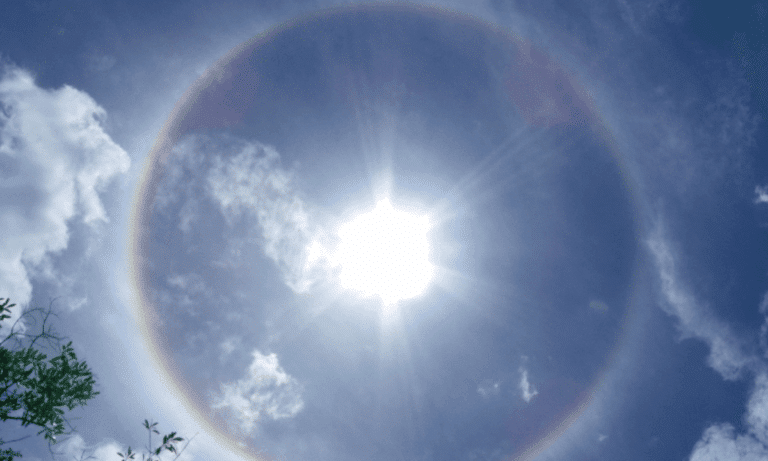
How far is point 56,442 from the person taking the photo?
13.7 m

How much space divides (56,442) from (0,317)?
5.35m

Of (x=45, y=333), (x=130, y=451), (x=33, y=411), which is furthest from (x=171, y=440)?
(x=45, y=333)

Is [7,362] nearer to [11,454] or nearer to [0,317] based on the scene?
[0,317]

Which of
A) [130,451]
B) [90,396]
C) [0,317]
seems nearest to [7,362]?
[0,317]

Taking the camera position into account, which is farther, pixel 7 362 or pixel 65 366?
pixel 65 366

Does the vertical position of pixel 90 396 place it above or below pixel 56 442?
above

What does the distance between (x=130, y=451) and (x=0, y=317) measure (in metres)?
7.19

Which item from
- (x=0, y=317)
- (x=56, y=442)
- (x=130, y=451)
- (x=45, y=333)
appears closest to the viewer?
(x=45, y=333)

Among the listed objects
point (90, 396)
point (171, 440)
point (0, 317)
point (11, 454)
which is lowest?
point (11, 454)

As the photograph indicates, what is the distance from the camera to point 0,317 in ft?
41.9

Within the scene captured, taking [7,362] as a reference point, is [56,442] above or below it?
below

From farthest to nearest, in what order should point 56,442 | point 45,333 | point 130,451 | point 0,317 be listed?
point 130,451, point 56,442, point 0,317, point 45,333

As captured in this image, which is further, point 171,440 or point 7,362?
point 171,440

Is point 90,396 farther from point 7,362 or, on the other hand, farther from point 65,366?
point 7,362
